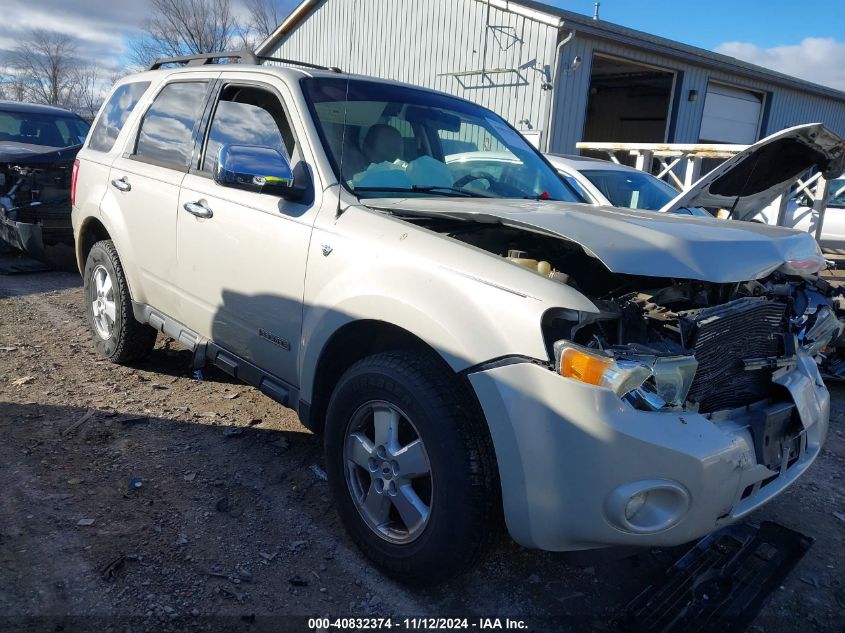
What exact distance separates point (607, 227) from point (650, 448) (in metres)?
0.87

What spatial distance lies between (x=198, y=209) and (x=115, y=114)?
1.88m

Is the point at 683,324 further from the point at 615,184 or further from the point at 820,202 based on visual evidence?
the point at 820,202

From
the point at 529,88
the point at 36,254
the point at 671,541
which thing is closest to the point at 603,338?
the point at 671,541

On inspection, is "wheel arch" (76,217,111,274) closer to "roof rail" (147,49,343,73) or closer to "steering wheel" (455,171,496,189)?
"roof rail" (147,49,343,73)

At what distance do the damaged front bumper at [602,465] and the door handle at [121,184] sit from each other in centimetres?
311

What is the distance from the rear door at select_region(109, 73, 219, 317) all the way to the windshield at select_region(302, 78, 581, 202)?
1021 millimetres

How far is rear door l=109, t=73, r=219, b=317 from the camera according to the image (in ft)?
12.7

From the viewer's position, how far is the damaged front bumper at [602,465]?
6.53 feet

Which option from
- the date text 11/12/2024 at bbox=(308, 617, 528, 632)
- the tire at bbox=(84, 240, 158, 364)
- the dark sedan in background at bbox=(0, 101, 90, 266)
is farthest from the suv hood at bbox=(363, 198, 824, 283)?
the dark sedan in background at bbox=(0, 101, 90, 266)

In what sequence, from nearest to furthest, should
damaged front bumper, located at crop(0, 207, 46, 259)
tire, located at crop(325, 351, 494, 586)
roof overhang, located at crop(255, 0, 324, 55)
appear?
tire, located at crop(325, 351, 494, 586), damaged front bumper, located at crop(0, 207, 46, 259), roof overhang, located at crop(255, 0, 324, 55)

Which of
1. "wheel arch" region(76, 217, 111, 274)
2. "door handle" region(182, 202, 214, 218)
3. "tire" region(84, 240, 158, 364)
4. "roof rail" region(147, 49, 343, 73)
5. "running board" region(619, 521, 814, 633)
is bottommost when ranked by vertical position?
"running board" region(619, 521, 814, 633)

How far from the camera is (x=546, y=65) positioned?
45.6ft

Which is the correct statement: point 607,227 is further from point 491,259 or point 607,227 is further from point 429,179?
point 429,179

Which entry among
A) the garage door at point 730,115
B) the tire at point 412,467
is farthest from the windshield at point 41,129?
the garage door at point 730,115
